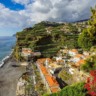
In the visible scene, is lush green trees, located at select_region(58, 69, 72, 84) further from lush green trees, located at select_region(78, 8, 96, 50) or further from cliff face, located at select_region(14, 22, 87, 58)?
cliff face, located at select_region(14, 22, 87, 58)

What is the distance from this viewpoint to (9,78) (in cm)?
6050

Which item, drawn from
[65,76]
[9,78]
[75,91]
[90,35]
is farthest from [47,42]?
[75,91]

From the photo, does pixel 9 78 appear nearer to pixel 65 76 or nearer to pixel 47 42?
pixel 65 76

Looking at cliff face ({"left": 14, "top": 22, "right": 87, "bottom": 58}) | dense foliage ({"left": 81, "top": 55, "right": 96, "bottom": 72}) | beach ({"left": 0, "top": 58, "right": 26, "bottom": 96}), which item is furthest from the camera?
cliff face ({"left": 14, "top": 22, "right": 87, "bottom": 58})

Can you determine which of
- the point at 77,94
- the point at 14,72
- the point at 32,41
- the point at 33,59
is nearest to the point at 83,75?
the point at 77,94

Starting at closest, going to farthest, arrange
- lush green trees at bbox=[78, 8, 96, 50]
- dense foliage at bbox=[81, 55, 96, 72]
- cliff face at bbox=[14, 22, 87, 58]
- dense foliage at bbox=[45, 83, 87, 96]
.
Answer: dense foliage at bbox=[45, 83, 87, 96]
lush green trees at bbox=[78, 8, 96, 50]
dense foliage at bbox=[81, 55, 96, 72]
cliff face at bbox=[14, 22, 87, 58]

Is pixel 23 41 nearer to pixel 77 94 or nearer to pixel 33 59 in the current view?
pixel 33 59

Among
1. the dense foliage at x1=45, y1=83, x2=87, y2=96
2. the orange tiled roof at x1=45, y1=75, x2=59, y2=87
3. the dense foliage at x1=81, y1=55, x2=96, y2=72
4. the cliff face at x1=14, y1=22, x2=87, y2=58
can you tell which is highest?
the cliff face at x1=14, y1=22, x2=87, y2=58

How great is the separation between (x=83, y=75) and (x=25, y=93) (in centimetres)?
1218

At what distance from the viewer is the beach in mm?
47672

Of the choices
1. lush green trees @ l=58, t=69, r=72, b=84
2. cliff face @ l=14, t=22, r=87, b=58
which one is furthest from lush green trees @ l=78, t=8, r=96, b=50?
cliff face @ l=14, t=22, r=87, b=58

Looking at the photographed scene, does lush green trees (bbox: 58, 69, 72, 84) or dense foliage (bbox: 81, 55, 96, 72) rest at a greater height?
dense foliage (bbox: 81, 55, 96, 72)

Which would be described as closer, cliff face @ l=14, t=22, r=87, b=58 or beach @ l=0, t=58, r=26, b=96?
beach @ l=0, t=58, r=26, b=96

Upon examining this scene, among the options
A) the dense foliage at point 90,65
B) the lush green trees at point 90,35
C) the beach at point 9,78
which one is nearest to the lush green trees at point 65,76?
the dense foliage at point 90,65
